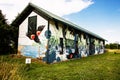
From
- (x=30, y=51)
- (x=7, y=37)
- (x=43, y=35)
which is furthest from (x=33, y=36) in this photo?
(x=7, y=37)

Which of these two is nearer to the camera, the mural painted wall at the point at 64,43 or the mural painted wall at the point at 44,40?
the mural painted wall at the point at 44,40

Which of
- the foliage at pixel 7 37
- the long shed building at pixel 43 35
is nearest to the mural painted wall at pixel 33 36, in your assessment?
the long shed building at pixel 43 35

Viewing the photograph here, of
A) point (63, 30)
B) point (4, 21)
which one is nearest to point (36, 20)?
point (63, 30)

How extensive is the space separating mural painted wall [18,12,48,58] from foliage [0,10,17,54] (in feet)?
3.82

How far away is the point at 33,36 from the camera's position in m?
18.3

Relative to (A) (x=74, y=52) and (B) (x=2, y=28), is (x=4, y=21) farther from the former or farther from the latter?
(A) (x=74, y=52)

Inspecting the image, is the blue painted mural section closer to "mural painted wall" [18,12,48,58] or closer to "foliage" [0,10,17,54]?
"mural painted wall" [18,12,48,58]

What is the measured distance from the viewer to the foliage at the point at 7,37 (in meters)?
19.2

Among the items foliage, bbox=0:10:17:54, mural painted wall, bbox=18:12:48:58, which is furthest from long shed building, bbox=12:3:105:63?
foliage, bbox=0:10:17:54

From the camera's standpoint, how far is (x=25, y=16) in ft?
64.3

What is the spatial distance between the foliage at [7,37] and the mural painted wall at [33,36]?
1.16 m

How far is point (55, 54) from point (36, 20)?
4236 millimetres

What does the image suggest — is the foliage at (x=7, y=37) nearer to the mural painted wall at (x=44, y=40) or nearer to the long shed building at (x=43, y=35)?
the long shed building at (x=43, y=35)

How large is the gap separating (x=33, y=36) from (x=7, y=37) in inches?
149
